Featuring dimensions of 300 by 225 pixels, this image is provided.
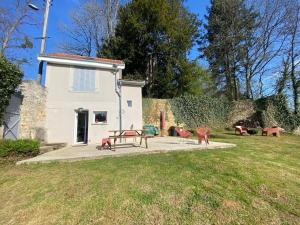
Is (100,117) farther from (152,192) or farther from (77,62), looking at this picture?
(152,192)

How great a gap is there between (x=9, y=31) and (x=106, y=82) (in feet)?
32.6

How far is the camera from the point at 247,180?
590cm

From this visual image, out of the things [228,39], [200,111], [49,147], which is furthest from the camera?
[228,39]

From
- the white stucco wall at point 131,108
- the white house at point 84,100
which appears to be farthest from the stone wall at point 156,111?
the white house at point 84,100

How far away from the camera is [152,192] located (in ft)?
17.0

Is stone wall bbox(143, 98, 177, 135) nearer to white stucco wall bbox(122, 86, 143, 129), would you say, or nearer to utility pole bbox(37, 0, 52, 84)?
white stucco wall bbox(122, 86, 143, 129)

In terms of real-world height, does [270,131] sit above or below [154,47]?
below

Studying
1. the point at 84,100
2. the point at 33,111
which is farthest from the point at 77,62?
the point at 33,111

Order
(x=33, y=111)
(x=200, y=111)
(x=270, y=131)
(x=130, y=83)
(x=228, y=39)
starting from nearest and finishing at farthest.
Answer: (x=33, y=111)
(x=130, y=83)
(x=270, y=131)
(x=200, y=111)
(x=228, y=39)

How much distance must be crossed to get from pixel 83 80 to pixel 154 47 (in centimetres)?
900

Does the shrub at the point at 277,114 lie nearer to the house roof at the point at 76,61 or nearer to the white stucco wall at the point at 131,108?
the white stucco wall at the point at 131,108

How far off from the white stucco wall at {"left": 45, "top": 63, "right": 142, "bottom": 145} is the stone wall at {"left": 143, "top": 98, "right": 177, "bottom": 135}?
12.4ft

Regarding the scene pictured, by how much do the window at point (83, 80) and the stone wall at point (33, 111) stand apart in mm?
1786

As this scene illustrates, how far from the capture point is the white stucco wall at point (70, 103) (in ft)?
41.6
